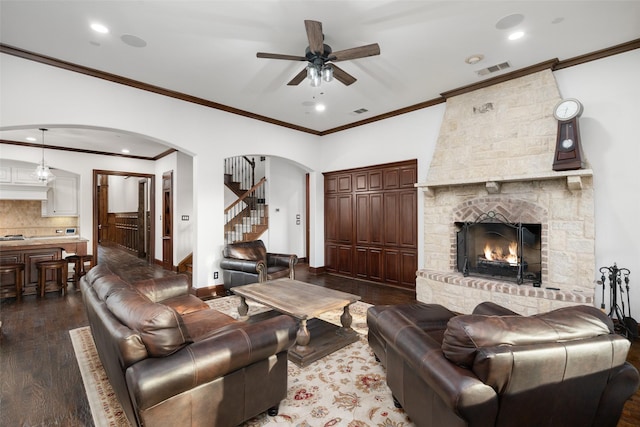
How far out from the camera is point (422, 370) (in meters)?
1.63

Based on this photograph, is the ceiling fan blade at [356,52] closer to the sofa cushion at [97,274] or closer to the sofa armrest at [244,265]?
the sofa cushion at [97,274]

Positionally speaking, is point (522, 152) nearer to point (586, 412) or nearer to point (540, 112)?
point (540, 112)

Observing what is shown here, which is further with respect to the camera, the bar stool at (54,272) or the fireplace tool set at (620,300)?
the bar stool at (54,272)

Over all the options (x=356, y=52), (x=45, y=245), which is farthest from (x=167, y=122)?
(x=356, y=52)

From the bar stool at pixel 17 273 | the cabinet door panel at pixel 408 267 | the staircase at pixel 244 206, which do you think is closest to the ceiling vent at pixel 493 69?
the cabinet door panel at pixel 408 267

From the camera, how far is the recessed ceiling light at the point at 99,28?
3.11m

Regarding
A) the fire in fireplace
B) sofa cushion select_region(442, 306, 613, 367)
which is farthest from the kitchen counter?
the fire in fireplace

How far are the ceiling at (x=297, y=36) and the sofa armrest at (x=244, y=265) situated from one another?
2.81m

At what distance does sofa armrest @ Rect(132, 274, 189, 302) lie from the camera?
3.16 metres

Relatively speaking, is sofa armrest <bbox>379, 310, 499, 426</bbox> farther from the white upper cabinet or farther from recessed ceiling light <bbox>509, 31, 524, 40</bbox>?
the white upper cabinet

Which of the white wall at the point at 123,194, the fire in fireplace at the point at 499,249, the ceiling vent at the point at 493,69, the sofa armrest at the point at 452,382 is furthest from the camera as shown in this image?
the white wall at the point at 123,194

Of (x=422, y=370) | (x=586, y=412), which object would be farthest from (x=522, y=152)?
(x=422, y=370)

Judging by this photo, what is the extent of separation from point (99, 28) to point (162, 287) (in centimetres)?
289

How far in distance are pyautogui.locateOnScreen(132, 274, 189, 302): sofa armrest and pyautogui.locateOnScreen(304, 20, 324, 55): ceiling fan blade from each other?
2.96 m
